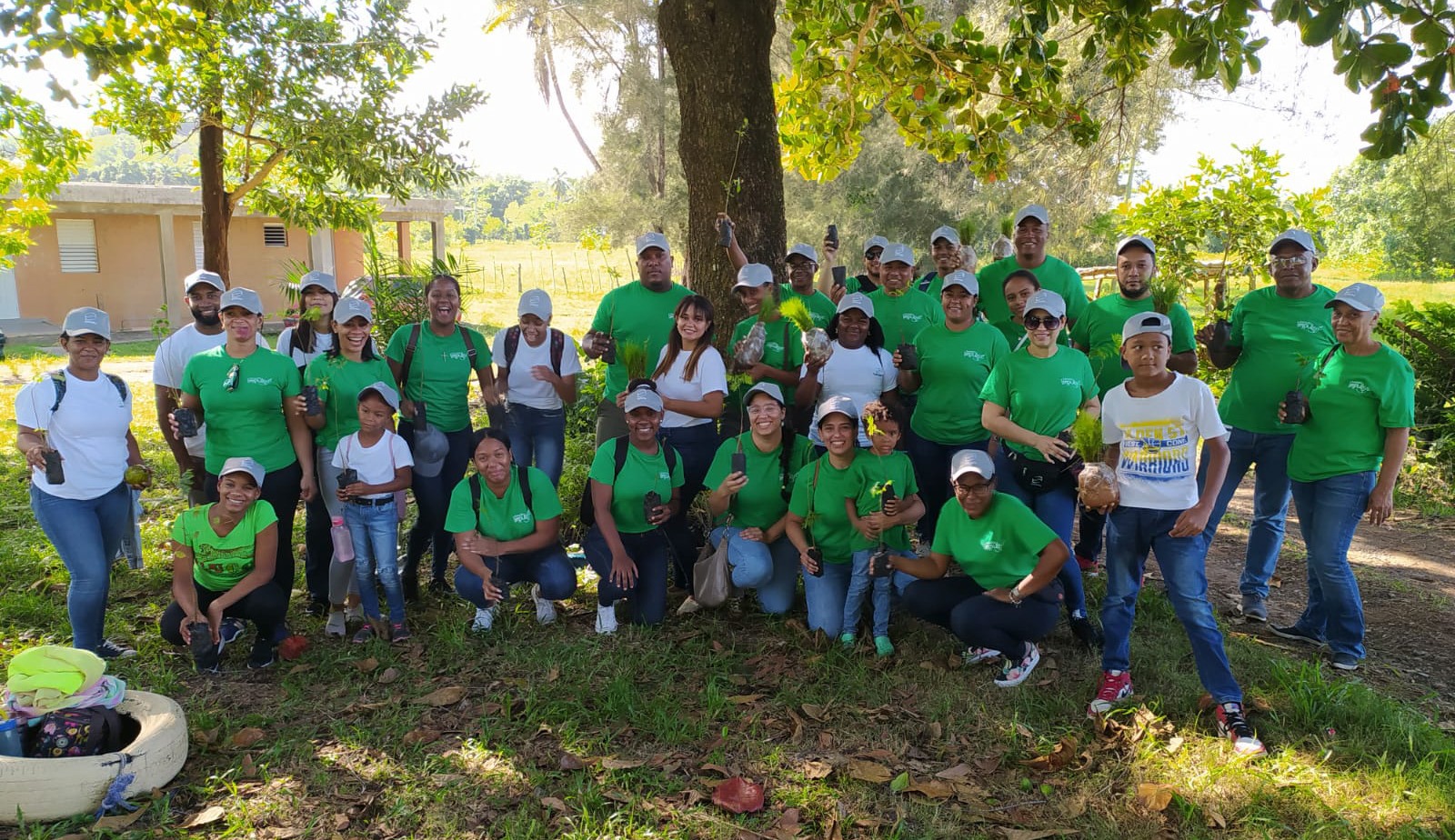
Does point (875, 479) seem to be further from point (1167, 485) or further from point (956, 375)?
point (1167, 485)

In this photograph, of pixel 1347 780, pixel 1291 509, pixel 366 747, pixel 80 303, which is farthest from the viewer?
pixel 80 303

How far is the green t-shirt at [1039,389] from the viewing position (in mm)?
4941

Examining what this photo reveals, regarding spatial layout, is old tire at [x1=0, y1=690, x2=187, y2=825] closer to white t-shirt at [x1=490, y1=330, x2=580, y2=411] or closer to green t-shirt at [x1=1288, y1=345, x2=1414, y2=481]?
white t-shirt at [x1=490, y1=330, x2=580, y2=411]

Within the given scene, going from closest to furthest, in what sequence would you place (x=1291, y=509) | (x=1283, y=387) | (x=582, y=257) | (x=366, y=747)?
(x=366, y=747), (x=1283, y=387), (x=1291, y=509), (x=582, y=257)

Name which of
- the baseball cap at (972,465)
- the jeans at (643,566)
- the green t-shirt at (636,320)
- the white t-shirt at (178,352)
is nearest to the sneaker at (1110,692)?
the baseball cap at (972,465)

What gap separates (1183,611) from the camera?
14.3 feet

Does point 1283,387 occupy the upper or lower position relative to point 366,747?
upper

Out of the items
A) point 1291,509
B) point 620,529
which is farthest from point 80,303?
point 1291,509

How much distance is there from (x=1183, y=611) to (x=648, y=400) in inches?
114

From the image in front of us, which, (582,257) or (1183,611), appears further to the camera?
(582,257)

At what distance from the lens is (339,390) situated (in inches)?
213

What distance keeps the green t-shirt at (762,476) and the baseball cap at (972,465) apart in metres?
1.05

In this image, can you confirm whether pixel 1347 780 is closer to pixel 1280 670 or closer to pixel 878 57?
pixel 1280 670

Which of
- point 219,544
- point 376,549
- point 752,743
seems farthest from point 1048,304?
point 219,544
